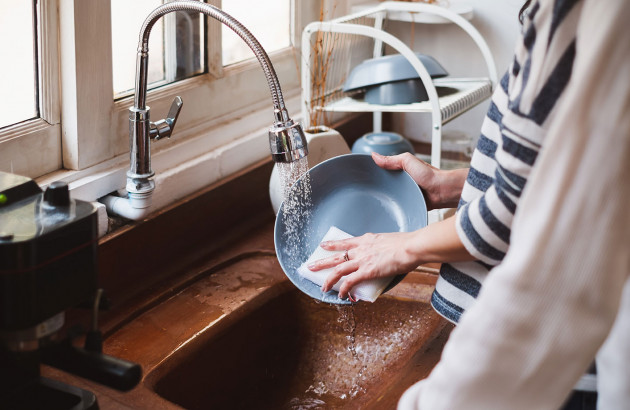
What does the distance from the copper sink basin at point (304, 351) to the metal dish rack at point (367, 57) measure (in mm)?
423

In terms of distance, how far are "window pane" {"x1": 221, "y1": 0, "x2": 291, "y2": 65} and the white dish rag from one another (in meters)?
0.65

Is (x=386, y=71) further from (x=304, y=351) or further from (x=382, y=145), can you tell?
(x=304, y=351)

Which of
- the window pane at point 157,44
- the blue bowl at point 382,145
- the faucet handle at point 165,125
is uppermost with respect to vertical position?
the window pane at point 157,44

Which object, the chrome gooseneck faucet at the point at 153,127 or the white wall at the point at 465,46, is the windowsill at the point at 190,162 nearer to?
the chrome gooseneck faucet at the point at 153,127

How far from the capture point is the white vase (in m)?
1.60

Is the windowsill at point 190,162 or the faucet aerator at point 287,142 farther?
the windowsill at point 190,162

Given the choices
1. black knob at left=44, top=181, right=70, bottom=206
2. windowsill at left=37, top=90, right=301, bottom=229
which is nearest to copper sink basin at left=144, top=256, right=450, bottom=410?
windowsill at left=37, top=90, right=301, bottom=229

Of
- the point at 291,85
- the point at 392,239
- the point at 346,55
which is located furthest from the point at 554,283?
the point at 346,55

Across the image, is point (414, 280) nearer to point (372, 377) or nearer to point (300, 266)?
point (372, 377)

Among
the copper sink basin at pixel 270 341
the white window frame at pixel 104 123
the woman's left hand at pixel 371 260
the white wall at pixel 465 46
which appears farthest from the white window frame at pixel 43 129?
the white wall at pixel 465 46

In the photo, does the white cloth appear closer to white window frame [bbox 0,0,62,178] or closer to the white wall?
white window frame [bbox 0,0,62,178]

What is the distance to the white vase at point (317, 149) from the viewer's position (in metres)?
1.60

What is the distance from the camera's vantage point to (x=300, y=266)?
1.29 metres

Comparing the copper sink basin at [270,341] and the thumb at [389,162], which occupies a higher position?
the thumb at [389,162]
